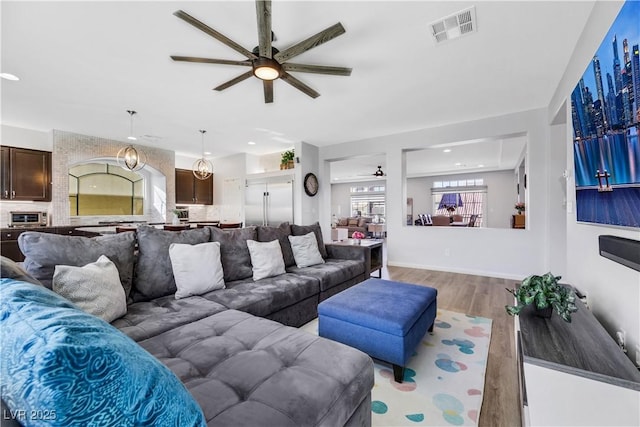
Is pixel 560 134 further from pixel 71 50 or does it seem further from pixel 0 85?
pixel 0 85

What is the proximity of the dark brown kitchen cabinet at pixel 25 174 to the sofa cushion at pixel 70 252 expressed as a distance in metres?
4.48

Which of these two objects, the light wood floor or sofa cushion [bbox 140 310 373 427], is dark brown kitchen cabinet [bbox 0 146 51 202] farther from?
the light wood floor

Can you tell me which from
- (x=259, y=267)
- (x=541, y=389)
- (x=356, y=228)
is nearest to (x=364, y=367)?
(x=541, y=389)

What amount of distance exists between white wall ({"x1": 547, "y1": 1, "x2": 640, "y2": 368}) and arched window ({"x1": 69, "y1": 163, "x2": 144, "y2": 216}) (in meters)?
7.90

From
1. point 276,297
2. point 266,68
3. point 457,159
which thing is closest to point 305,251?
A: point 276,297

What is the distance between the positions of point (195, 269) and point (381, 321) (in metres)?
1.49

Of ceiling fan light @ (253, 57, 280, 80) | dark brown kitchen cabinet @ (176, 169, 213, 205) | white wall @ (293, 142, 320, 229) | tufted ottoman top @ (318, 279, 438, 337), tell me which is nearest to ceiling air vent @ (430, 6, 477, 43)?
ceiling fan light @ (253, 57, 280, 80)

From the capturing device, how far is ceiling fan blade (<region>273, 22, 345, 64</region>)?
6.33ft

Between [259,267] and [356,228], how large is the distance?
27.3 feet

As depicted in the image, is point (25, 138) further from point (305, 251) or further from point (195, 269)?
point (305, 251)

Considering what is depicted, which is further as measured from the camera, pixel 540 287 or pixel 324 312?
pixel 324 312

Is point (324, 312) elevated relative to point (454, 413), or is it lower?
elevated

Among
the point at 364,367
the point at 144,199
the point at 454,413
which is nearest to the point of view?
the point at 364,367

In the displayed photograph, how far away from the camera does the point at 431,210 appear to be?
11.1 meters
